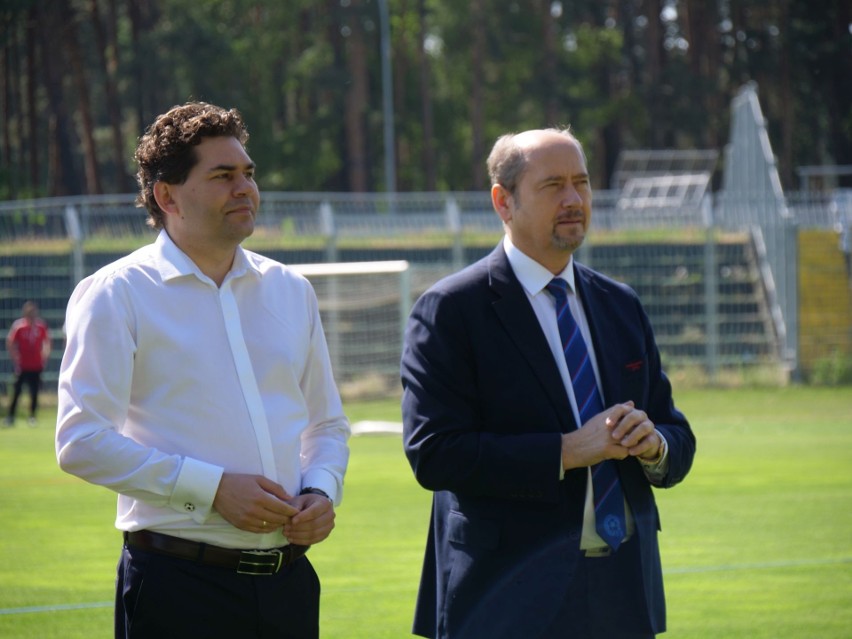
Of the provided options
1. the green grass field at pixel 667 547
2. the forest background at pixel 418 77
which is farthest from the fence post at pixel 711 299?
the forest background at pixel 418 77

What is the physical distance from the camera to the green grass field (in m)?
7.81

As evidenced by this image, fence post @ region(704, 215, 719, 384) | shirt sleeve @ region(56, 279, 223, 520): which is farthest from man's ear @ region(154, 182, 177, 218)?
fence post @ region(704, 215, 719, 384)

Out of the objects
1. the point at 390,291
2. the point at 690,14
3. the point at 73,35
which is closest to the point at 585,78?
the point at 690,14

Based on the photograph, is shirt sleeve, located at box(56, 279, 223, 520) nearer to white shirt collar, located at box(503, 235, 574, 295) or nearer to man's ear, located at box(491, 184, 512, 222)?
white shirt collar, located at box(503, 235, 574, 295)

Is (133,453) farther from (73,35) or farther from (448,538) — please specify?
(73,35)

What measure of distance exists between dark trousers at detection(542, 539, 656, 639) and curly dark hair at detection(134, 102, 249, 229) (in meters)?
1.59

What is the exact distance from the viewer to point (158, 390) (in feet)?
A: 12.7

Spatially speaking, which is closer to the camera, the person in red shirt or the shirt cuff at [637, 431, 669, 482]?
the shirt cuff at [637, 431, 669, 482]

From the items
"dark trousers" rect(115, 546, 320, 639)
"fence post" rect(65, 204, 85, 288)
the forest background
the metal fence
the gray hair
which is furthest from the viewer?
the forest background

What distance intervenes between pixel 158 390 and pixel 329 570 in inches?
226

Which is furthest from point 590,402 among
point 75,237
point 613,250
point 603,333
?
point 613,250

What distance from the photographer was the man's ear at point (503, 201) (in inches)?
176

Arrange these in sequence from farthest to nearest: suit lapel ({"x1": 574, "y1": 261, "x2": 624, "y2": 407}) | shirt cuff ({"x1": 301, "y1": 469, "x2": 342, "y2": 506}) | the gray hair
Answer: the gray hair, suit lapel ({"x1": 574, "y1": 261, "x2": 624, "y2": 407}), shirt cuff ({"x1": 301, "y1": 469, "x2": 342, "y2": 506})

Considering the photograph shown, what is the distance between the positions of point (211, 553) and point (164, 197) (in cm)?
100
